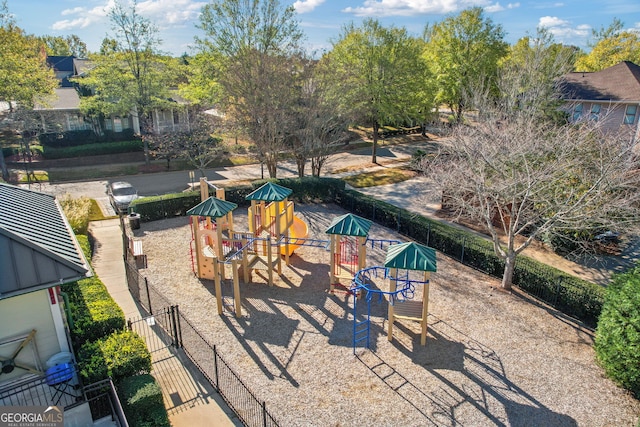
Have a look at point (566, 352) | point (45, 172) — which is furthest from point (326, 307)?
point (45, 172)

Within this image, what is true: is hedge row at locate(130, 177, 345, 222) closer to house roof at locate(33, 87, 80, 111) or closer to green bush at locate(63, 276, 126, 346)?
green bush at locate(63, 276, 126, 346)

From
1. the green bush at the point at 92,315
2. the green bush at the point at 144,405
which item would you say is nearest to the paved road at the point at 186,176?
the green bush at the point at 92,315

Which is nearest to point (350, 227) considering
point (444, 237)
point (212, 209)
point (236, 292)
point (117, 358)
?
point (236, 292)

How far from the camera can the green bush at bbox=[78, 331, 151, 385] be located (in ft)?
30.9

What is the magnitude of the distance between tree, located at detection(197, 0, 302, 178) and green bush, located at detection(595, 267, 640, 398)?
18748 mm

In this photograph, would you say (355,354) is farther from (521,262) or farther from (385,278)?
(521,262)

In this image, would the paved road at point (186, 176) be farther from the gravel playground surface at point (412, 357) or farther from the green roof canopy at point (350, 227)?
the green roof canopy at point (350, 227)

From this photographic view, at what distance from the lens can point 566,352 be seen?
12.1 metres

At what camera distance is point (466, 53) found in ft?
129

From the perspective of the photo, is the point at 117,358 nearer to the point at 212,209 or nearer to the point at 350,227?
the point at 212,209

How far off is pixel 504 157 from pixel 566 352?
6.61 metres

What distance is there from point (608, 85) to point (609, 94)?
56.2 inches

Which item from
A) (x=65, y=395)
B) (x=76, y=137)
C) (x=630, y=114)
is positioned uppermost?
(x=630, y=114)

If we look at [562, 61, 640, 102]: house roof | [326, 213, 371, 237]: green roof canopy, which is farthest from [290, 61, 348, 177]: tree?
[562, 61, 640, 102]: house roof
